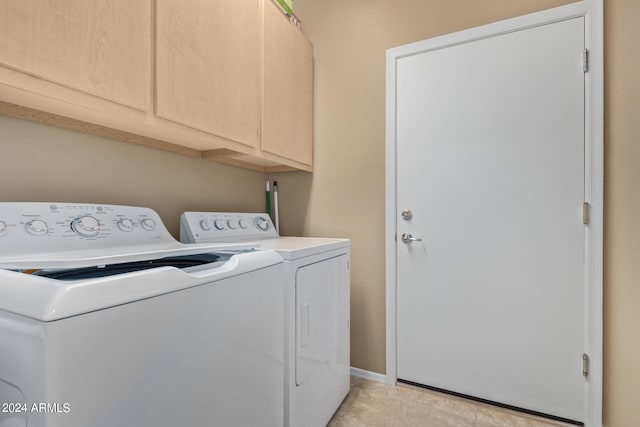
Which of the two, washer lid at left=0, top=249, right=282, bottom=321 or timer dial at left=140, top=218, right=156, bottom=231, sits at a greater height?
timer dial at left=140, top=218, right=156, bottom=231

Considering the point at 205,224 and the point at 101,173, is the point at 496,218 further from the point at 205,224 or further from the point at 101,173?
the point at 101,173

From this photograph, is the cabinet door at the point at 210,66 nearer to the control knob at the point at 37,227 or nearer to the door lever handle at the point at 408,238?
the control knob at the point at 37,227

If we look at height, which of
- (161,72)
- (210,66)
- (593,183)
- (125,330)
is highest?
(210,66)

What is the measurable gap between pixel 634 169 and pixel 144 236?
2191 mm

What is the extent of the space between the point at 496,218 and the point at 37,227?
1.99m

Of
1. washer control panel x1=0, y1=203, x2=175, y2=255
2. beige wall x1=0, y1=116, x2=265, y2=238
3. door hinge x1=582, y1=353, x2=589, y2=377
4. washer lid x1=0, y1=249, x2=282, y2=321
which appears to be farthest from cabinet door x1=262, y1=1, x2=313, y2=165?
door hinge x1=582, y1=353, x2=589, y2=377

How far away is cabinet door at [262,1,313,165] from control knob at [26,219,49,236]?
38.2 inches

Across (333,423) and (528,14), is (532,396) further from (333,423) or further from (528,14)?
(528,14)

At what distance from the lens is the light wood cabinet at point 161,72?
83cm

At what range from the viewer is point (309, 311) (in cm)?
137

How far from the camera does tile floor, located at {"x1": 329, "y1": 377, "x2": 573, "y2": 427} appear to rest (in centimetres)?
156

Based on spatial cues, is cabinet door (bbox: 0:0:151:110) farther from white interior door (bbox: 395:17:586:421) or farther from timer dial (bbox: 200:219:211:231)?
white interior door (bbox: 395:17:586:421)

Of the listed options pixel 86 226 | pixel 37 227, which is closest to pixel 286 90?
pixel 86 226

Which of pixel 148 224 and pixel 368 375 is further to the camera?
pixel 368 375
